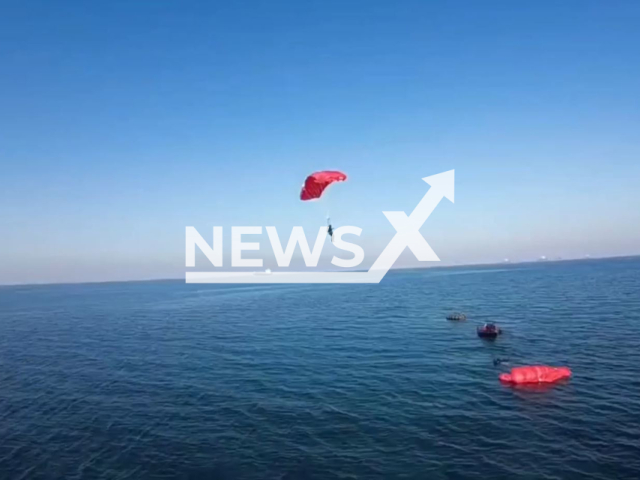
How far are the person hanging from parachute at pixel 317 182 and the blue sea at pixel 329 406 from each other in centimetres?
1425

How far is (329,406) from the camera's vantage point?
104 ft

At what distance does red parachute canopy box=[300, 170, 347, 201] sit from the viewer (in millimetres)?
32500

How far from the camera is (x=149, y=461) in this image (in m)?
24.5

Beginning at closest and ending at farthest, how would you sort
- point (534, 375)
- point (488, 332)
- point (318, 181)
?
point (318, 181) → point (534, 375) → point (488, 332)

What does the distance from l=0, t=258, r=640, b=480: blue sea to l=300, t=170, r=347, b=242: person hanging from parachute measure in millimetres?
14255

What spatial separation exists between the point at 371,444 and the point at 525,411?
37.4 ft

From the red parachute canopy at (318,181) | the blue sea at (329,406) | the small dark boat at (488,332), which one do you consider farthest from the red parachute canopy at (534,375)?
the red parachute canopy at (318,181)

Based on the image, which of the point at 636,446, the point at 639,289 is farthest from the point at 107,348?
the point at 639,289

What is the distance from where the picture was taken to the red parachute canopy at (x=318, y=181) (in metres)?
32.5

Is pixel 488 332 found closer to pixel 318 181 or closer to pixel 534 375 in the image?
pixel 534 375

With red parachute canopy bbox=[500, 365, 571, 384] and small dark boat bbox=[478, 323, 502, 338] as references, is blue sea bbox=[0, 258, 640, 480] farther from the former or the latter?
small dark boat bbox=[478, 323, 502, 338]

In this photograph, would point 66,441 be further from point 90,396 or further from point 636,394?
point 636,394

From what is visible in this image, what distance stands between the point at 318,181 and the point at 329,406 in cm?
1653

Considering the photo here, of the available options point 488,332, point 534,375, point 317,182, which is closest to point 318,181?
point 317,182
